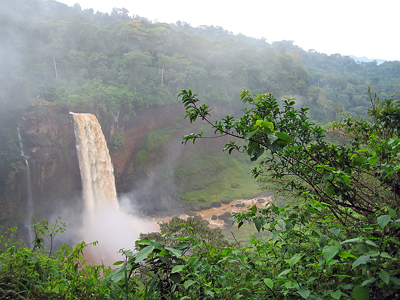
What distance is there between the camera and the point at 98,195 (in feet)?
46.2

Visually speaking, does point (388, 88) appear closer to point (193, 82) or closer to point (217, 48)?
point (217, 48)

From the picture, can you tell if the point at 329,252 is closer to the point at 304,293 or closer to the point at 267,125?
the point at 304,293

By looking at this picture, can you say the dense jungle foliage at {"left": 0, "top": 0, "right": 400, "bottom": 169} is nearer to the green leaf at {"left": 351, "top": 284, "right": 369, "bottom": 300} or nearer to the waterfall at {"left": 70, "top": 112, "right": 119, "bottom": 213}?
the waterfall at {"left": 70, "top": 112, "right": 119, "bottom": 213}

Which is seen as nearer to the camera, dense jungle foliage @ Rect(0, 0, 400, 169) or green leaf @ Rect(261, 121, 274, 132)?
green leaf @ Rect(261, 121, 274, 132)

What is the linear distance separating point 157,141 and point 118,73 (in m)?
5.63

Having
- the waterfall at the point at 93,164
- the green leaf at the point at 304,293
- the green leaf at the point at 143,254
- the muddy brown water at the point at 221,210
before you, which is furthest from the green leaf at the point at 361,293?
the waterfall at the point at 93,164

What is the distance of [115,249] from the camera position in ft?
39.5

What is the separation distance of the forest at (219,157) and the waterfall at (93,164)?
1582 mm

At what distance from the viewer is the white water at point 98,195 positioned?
520 inches

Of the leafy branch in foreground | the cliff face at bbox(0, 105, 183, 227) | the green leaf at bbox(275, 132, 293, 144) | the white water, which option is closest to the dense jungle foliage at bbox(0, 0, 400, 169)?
the cliff face at bbox(0, 105, 183, 227)

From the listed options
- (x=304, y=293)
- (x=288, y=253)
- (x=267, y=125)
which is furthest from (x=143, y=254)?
(x=288, y=253)

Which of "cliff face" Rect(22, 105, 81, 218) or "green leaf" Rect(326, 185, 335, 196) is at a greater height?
"green leaf" Rect(326, 185, 335, 196)

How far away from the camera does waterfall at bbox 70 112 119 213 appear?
13.5 metres

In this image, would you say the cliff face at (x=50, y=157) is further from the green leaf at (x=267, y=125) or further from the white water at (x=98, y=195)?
the green leaf at (x=267, y=125)
